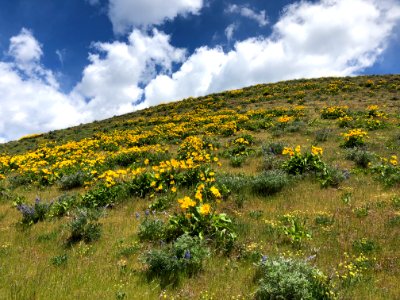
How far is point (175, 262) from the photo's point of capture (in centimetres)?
543

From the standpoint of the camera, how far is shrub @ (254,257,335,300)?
441cm

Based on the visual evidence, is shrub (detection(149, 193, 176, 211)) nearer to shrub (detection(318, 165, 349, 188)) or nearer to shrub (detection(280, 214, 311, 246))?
shrub (detection(280, 214, 311, 246))

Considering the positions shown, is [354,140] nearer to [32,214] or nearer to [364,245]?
[364,245]

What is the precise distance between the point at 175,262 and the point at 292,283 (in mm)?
1862

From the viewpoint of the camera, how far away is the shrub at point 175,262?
5.40 metres

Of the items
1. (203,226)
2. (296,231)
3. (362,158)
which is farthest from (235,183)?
(362,158)

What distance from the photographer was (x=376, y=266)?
213 inches

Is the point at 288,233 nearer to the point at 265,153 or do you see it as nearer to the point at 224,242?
the point at 224,242

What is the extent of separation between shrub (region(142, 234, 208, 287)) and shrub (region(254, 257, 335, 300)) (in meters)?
1.08

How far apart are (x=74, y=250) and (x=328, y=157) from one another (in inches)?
397

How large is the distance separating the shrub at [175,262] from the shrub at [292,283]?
1080 mm

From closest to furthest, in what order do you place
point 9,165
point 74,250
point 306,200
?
point 74,250 → point 306,200 → point 9,165

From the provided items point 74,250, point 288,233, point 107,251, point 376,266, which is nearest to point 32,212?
point 74,250

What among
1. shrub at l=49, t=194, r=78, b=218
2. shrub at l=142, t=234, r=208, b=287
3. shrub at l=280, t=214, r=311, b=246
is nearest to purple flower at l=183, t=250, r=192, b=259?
shrub at l=142, t=234, r=208, b=287
